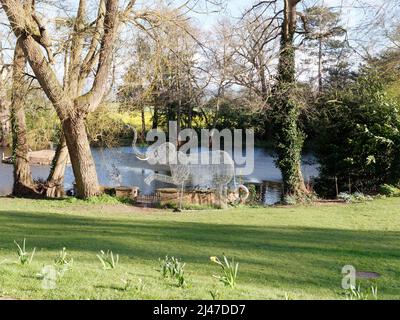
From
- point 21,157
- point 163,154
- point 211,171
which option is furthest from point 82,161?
point 163,154

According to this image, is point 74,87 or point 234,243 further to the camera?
point 74,87

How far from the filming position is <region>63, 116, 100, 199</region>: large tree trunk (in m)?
18.6

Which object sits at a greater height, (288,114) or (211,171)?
(288,114)

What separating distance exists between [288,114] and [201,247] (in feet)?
44.1

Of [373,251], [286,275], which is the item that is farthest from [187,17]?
[286,275]

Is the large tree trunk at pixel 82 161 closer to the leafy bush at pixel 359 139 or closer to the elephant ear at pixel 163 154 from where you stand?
the elephant ear at pixel 163 154

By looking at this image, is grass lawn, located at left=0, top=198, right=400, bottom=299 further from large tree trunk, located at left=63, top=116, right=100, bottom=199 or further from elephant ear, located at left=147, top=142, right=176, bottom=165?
elephant ear, located at left=147, top=142, right=176, bottom=165

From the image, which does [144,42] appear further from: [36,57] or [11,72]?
[11,72]

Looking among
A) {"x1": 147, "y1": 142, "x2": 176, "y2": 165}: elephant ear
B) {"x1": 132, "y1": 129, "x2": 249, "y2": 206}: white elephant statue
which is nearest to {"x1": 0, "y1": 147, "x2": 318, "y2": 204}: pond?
{"x1": 147, "y1": 142, "x2": 176, "y2": 165}: elephant ear

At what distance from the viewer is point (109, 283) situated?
19.7ft

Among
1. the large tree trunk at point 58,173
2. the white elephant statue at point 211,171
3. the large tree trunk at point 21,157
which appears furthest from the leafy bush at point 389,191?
the large tree trunk at point 21,157

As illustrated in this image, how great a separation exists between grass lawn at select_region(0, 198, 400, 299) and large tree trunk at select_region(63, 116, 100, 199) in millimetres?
1376

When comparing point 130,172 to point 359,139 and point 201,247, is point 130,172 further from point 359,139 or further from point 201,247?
point 201,247

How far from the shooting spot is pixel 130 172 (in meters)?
36.0
